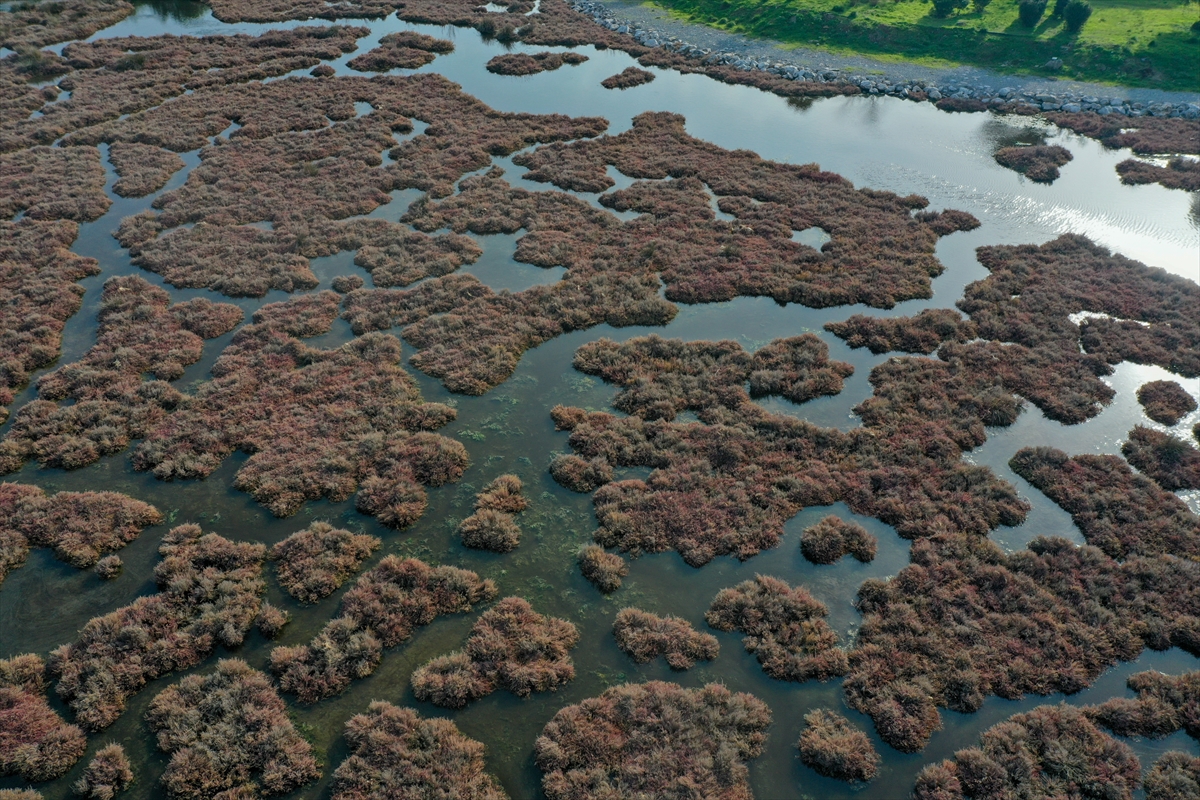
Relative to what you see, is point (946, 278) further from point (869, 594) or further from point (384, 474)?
point (384, 474)

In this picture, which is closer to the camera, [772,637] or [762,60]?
[772,637]

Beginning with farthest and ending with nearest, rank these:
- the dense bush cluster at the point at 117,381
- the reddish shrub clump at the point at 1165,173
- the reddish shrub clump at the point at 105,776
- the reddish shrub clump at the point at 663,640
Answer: the reddish shrub clump at the point at 1165,173 < the dense bush cluster at the point at 117,381 < the reddish shrub clump at the point at 663,640 < the reddish shrub clump at the point at 105,776

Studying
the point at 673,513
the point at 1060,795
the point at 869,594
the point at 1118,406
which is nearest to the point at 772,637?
the point at 869,594

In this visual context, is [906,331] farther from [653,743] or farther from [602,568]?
[653,743]

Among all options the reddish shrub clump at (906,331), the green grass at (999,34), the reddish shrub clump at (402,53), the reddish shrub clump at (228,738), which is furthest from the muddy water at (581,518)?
the reddish shrub clump at (402,53)

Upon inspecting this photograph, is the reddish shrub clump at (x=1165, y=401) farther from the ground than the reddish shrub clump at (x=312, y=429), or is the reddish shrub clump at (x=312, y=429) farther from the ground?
the reddish shrub clump at (x=1165, y=401)

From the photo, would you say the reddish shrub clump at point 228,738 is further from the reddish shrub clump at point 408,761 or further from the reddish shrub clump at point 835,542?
the reddish shrub clump at point 835,542

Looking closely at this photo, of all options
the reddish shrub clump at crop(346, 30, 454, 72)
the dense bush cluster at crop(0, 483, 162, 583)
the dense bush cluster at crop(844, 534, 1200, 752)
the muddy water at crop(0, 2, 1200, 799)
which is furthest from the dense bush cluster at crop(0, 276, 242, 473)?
the reddish shrub clump at crop(346, 30, 454, 72)
